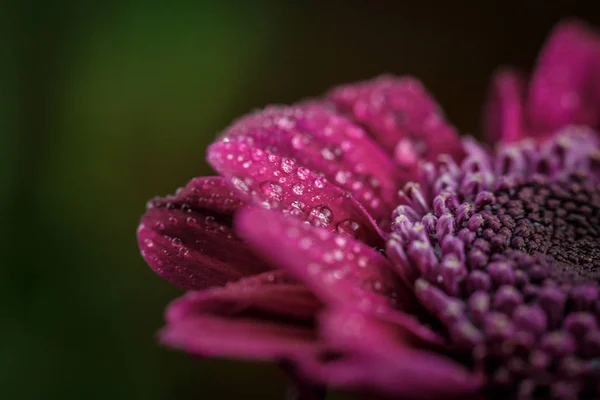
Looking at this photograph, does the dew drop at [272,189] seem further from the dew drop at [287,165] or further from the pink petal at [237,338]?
the pink petal at [237,338]

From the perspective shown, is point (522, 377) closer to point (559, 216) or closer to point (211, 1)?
point (559, 216)

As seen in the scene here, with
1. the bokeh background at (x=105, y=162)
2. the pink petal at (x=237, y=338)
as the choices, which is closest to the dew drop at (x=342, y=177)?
the pink petal at (x=237, y=338)

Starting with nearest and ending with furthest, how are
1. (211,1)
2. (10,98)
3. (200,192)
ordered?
(200,192) → (10,98) → (211,1)

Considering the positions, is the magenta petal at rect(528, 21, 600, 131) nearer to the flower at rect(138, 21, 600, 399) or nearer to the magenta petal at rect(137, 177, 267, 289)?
the flower at rect(138, 21, 600, 399)

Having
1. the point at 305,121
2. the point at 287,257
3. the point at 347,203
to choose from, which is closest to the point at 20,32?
the point at 305,121

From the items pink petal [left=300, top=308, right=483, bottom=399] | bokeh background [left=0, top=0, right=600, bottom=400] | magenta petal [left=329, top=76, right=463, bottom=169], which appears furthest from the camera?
bokeh background [left=0, top=0, right=600, bottom=400]

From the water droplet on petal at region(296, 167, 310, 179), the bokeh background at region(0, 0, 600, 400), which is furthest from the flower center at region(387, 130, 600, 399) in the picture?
the bokeh background at region(0, 0, 600, 400)
